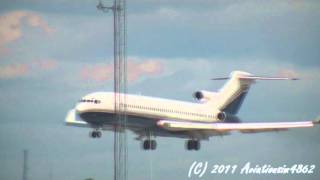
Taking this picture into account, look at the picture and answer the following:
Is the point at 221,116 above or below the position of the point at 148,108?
below

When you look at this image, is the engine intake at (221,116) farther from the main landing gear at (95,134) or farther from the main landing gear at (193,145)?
the main landing gear at (95,134)

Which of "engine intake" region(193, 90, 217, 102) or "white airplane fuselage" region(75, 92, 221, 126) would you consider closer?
"white airplane fuselage" region(75, 92, 221, 126)

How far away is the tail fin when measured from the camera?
85188 mm

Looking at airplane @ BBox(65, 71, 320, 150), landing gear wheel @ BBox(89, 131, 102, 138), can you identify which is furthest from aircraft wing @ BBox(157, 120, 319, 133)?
landing gear wheel @ BBox(89, 131, 102, 138)

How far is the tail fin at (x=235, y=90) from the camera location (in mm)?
85188

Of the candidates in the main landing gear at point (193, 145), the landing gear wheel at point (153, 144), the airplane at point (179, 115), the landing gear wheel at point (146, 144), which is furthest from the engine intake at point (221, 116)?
the landing gear wheel at point (146, 144)

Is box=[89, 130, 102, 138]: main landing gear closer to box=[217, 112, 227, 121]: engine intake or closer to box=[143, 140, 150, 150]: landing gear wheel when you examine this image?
box=[143, 140, 150, 150]: landing gear wheel

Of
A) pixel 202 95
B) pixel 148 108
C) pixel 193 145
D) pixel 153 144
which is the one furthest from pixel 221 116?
pixel 148 108

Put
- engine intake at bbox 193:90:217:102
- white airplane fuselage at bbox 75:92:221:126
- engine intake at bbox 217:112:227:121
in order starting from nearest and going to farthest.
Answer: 1. white airplane fuselage at bbox 75:92:221:126
2. engine intake at bbox 193:90:217:102
3. engine intake at bbox 217:112:227:121

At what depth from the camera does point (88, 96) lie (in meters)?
75.5

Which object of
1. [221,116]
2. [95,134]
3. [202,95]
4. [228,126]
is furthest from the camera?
[221,116]

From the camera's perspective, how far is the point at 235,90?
3393 inches

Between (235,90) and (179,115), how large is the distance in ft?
24.2

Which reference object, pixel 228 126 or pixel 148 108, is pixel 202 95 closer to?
pixel 228 126
